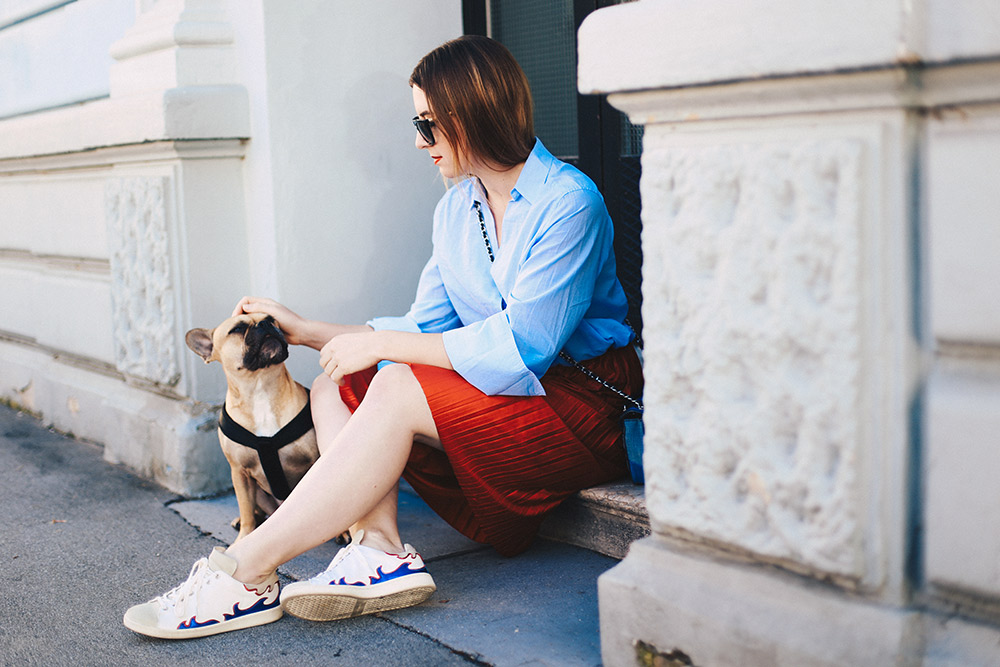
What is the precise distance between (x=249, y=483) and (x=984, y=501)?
228 centimetres

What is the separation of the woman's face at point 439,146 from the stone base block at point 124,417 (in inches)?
60.8

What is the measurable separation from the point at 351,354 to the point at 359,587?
2.08ft

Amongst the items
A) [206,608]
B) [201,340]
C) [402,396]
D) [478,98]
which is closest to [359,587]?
[206,608]

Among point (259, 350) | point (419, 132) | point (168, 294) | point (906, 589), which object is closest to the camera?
point (906, 589)

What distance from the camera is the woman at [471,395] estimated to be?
96.7 inches

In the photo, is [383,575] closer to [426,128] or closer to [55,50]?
[426,128]

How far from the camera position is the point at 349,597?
2.45 metres

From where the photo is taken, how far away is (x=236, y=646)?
2402 mm

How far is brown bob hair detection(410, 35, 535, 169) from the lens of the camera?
2699 mm

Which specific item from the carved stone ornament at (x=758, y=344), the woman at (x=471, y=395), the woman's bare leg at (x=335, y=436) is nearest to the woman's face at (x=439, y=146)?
the woman at (x=471, y=395)

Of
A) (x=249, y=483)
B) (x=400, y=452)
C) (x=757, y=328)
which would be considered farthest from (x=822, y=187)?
(x=249, y=483)

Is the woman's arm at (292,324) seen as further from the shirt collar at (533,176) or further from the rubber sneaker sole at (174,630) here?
the rubber sneaker sole at (174,630)

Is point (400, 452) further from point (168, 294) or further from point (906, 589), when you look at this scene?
point (168, 294)

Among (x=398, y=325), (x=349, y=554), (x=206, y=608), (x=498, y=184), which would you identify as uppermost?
(x=498, y=184)
